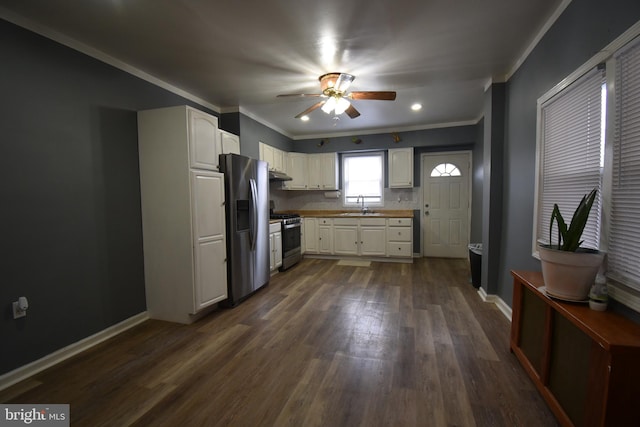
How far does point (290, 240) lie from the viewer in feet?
15.2

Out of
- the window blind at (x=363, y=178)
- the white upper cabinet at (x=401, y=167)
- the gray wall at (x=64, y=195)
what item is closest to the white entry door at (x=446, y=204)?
the white upper cabinet at (x=401, y=167)

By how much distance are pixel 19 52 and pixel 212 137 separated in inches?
55.1

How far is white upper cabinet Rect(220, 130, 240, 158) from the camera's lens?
310cm

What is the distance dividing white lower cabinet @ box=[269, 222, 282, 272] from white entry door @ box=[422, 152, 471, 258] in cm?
296

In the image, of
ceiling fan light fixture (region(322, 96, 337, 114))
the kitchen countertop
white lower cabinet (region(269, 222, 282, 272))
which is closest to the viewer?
ceiling fan light fixture (region(322, 96, 337, 114))

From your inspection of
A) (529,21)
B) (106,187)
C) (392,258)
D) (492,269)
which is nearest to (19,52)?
(106,187)

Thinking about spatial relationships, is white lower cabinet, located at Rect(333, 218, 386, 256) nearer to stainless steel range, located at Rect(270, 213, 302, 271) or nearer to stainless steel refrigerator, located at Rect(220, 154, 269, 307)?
stainless steel range, located at Rect(270, 213, 302, 271)

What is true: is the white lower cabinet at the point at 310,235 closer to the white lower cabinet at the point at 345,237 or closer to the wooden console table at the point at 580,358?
the white lower cabinet at the point at 345,237

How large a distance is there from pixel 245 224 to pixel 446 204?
155 inches

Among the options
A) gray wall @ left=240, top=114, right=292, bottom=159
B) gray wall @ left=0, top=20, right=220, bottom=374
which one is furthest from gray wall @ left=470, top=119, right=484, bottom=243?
gray wall @ left=0, top=20, right=220, bottom=374

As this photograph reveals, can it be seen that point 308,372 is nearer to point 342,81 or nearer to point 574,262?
point 574,262

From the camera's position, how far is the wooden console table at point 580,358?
3.39 ft

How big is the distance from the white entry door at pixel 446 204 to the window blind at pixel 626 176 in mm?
3909

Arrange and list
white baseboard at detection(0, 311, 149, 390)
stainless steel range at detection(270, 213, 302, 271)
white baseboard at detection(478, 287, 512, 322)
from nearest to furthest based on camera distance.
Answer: white baseboard at detection(0, 311, 149, 390), white baseboard at detection(478, 287, 512, 322), stainless steel range at detection(270, 213, 302, 271)
